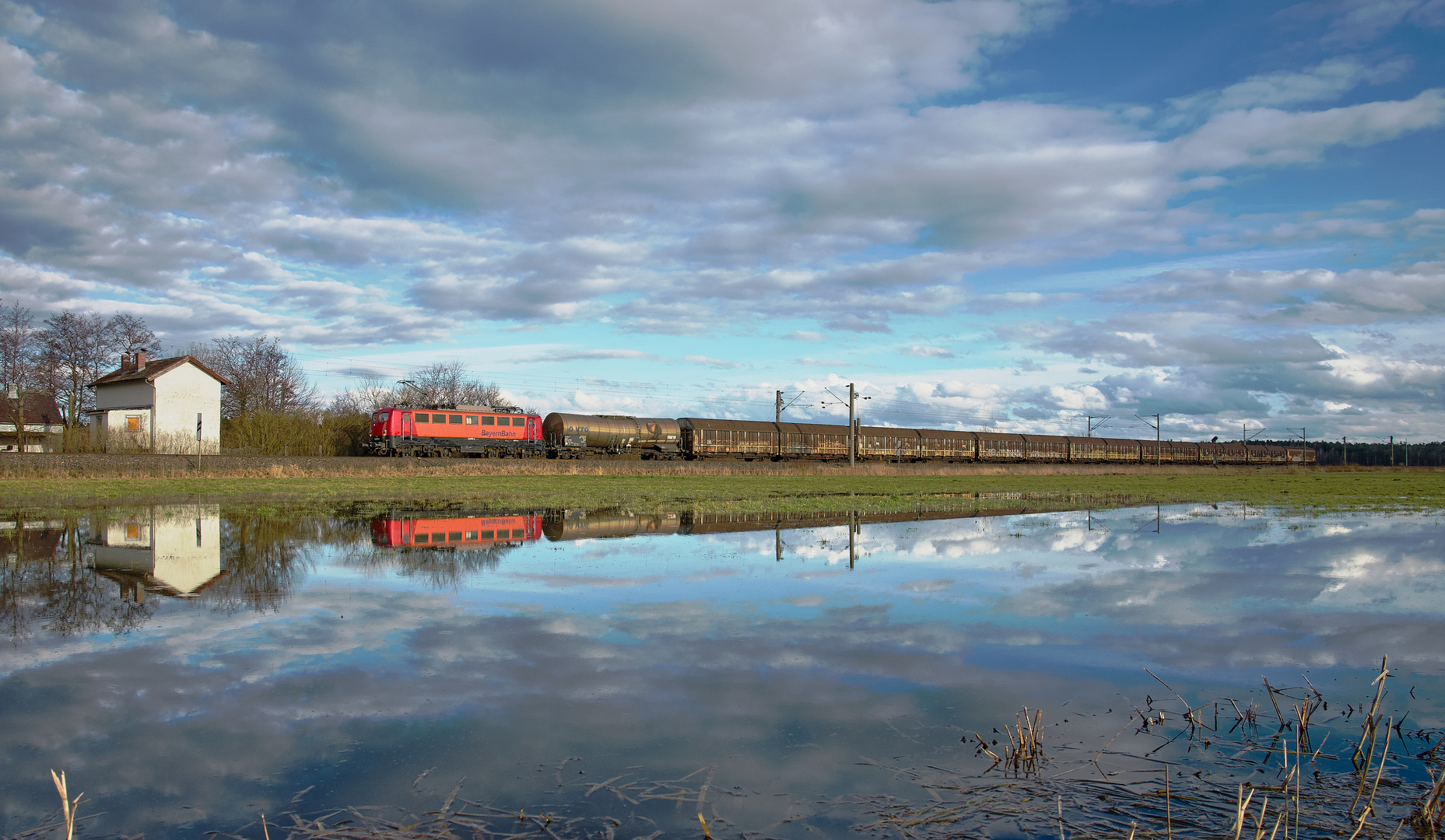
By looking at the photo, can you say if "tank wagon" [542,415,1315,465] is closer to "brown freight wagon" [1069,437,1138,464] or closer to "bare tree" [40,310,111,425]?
"brown freight wagon" [1069,437,1138,464]

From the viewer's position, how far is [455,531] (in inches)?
667

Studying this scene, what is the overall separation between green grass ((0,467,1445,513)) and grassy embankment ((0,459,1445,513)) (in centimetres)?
7

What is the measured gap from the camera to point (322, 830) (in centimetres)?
379

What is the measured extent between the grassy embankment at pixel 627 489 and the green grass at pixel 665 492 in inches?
2.7

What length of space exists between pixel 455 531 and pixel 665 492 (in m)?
14.1

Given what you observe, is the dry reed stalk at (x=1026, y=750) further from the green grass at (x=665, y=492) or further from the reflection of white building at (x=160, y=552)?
the green grass at (x=665, y=492)

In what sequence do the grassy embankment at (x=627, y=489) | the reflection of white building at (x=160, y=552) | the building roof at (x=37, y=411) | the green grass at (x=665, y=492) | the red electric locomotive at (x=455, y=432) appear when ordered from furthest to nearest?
the building roof at (x=37, y=411) → the red electric locomotive at (x=455, y=432) → the grassy embankment at (x=627, y=489) → the green grass at (x=665, y=492) → the reflection of white building at (x=160, y=552)

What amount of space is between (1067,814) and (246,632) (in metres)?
7.53

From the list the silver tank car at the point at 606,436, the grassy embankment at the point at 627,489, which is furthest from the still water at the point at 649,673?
the silver tank car at the point at 606,436

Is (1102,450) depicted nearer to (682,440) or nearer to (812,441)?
(812,441)

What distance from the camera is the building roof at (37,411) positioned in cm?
6444

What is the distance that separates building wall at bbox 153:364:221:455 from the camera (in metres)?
47.8

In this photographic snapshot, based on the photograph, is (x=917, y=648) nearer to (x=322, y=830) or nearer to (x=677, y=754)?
(x=677, y=754)

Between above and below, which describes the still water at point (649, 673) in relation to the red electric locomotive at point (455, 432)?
below
